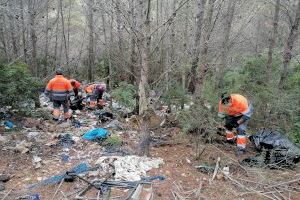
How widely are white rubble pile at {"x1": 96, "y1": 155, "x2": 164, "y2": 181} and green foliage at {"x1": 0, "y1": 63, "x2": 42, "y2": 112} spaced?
409cm

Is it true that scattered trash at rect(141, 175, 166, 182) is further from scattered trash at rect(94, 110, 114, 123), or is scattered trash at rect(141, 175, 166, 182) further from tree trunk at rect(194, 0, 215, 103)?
scattered trash at rect(94, 110, 114, 123)

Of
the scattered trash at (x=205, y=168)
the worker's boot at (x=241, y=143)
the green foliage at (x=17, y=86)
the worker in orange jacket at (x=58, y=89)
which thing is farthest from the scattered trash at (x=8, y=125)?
the worker's boot at (x=241, y=143)

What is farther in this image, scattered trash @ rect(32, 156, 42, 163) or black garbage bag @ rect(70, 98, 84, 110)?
black garbage bag @ rect(70, 98, 84, 110)

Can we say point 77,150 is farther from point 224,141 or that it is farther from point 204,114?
point 224,141

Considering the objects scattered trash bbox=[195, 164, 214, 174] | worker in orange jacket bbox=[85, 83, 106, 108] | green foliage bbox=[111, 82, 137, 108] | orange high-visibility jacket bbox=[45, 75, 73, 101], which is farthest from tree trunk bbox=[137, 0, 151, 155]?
worker in orange jacket bbox=[85, 83, 106, 108]

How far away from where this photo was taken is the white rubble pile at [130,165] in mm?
5762

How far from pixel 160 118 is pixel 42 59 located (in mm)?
10630

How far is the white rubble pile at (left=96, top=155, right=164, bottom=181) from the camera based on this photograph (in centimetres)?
576

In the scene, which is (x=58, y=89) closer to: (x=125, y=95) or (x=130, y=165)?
(x=125, y=95)

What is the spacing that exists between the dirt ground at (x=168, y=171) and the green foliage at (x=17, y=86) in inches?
42.2

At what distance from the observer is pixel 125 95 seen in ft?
36.5

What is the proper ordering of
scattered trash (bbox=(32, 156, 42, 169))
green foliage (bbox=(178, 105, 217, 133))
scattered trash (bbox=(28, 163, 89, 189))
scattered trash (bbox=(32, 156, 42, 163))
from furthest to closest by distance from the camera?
green foliage (bbox=(178, 105, 217, 133)) < scattered trash (bbox=(32, 156, 42, 163)) < scattered trash (bbox=(32, 156, 42, 169)) < scattered trash (bbox=(28, 163, 89, 189))

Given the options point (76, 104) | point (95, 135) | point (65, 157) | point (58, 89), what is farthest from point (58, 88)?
point (65, 157)

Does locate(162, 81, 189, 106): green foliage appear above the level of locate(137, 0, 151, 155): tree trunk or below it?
below
